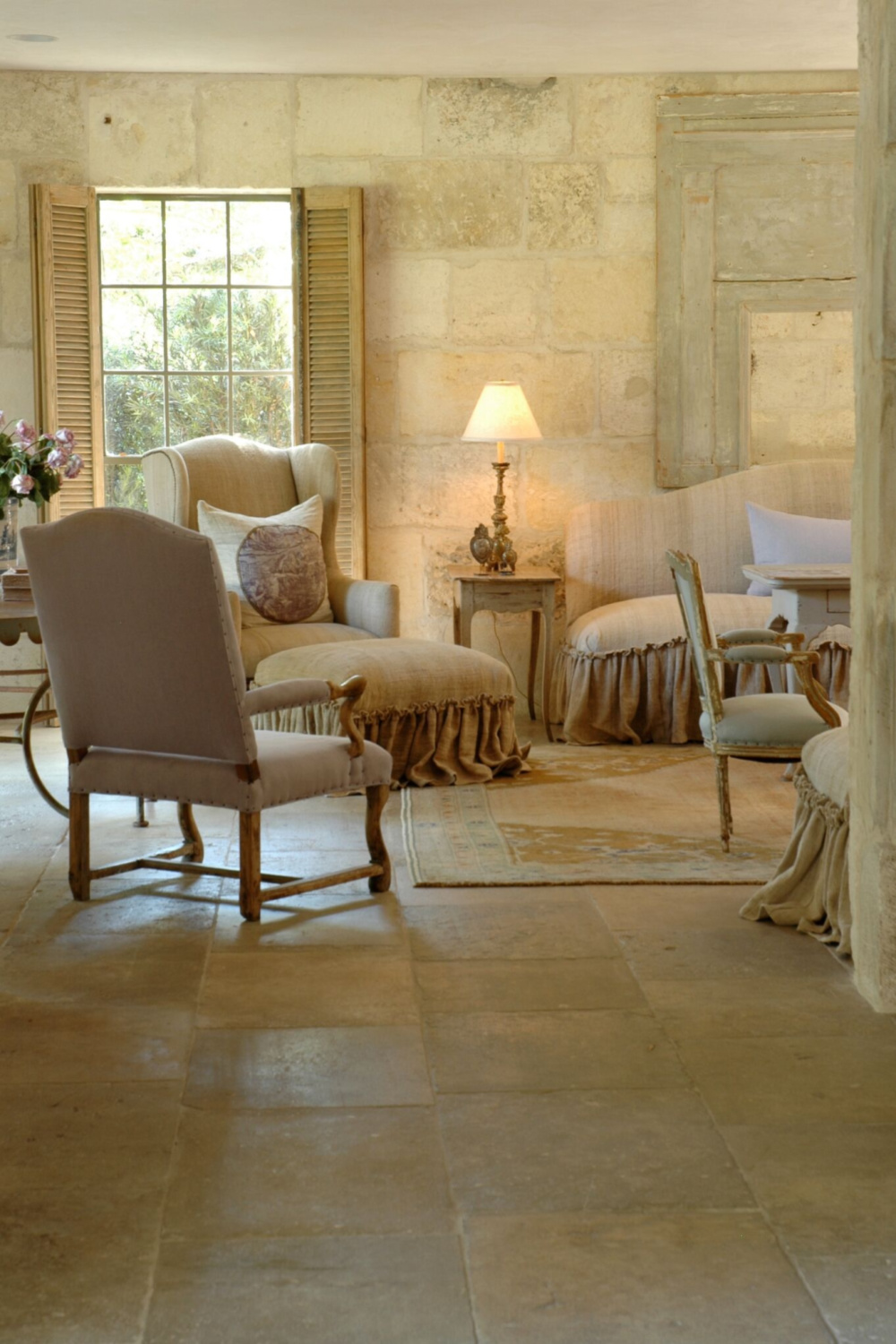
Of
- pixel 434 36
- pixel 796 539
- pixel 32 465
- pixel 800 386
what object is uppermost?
pixel 434 36

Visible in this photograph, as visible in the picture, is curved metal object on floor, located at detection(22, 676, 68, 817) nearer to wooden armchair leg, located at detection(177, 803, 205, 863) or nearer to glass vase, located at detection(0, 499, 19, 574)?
glass vase, located at detection(0, 499, 19, 574)

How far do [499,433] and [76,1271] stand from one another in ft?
16.4

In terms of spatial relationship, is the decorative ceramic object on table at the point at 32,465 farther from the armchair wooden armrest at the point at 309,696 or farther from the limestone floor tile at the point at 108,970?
the limestone floor tile at the point at 108,970

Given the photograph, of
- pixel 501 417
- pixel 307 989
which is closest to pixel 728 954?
pixel 307 989

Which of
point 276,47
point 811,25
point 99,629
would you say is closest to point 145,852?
point 99,629

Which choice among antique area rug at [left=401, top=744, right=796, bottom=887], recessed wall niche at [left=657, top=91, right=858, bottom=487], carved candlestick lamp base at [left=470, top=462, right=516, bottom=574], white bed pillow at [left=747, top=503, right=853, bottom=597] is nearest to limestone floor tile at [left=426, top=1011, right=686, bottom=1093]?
antique area rug at [left=401, top=744, right=796, bottom=887]

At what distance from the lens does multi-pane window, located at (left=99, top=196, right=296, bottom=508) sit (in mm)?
7039

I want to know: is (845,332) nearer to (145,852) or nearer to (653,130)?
(653,130)

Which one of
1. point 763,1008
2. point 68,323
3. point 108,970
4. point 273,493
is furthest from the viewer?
point 68,323

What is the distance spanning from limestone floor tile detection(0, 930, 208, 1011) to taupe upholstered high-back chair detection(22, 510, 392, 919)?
0.30 meters

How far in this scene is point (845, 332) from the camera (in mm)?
7023

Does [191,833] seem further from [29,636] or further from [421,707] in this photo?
[421,707]

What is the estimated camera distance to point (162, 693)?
3.62 meters

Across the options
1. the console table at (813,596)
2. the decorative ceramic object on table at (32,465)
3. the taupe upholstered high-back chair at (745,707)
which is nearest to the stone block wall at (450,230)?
the console table at (813,596)
